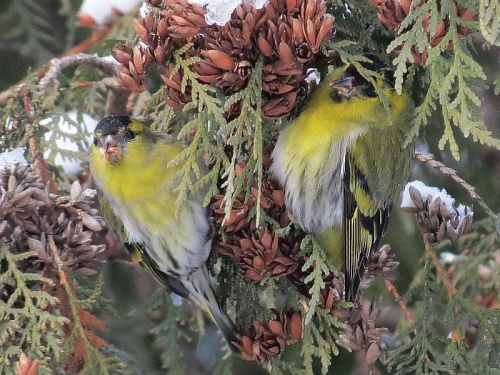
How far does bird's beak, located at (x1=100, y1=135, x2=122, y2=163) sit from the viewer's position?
3088mm

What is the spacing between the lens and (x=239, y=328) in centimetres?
274

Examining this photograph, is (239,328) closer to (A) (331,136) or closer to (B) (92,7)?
(A) (331,136)

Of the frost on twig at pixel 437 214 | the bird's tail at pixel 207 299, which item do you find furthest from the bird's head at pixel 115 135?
the frost on twig at pixel 437 214

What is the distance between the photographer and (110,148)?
3092 millimetres

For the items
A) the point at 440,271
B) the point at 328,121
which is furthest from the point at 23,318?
the point at 440,271

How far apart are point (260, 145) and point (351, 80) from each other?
69cm

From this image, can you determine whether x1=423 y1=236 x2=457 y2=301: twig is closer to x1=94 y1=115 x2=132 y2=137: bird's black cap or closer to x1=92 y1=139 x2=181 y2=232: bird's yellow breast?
x1=92 y1=139 x2=181 y2=232: bird's yellow breast

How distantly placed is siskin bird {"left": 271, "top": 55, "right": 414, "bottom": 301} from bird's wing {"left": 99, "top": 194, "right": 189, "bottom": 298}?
735 millimetres

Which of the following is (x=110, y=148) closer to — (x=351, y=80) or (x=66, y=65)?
(x=66, y=65)

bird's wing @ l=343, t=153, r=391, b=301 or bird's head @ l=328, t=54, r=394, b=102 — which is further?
bird's wing @ l=343, t=153, r=391, b=301

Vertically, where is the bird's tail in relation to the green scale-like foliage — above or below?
below

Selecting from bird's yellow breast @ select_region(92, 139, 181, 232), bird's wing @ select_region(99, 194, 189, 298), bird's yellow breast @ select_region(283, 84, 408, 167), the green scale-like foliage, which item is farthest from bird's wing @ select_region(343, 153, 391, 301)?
the green scale-like foliage

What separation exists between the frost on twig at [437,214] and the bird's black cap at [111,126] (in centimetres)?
115

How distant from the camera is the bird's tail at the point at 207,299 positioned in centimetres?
301
